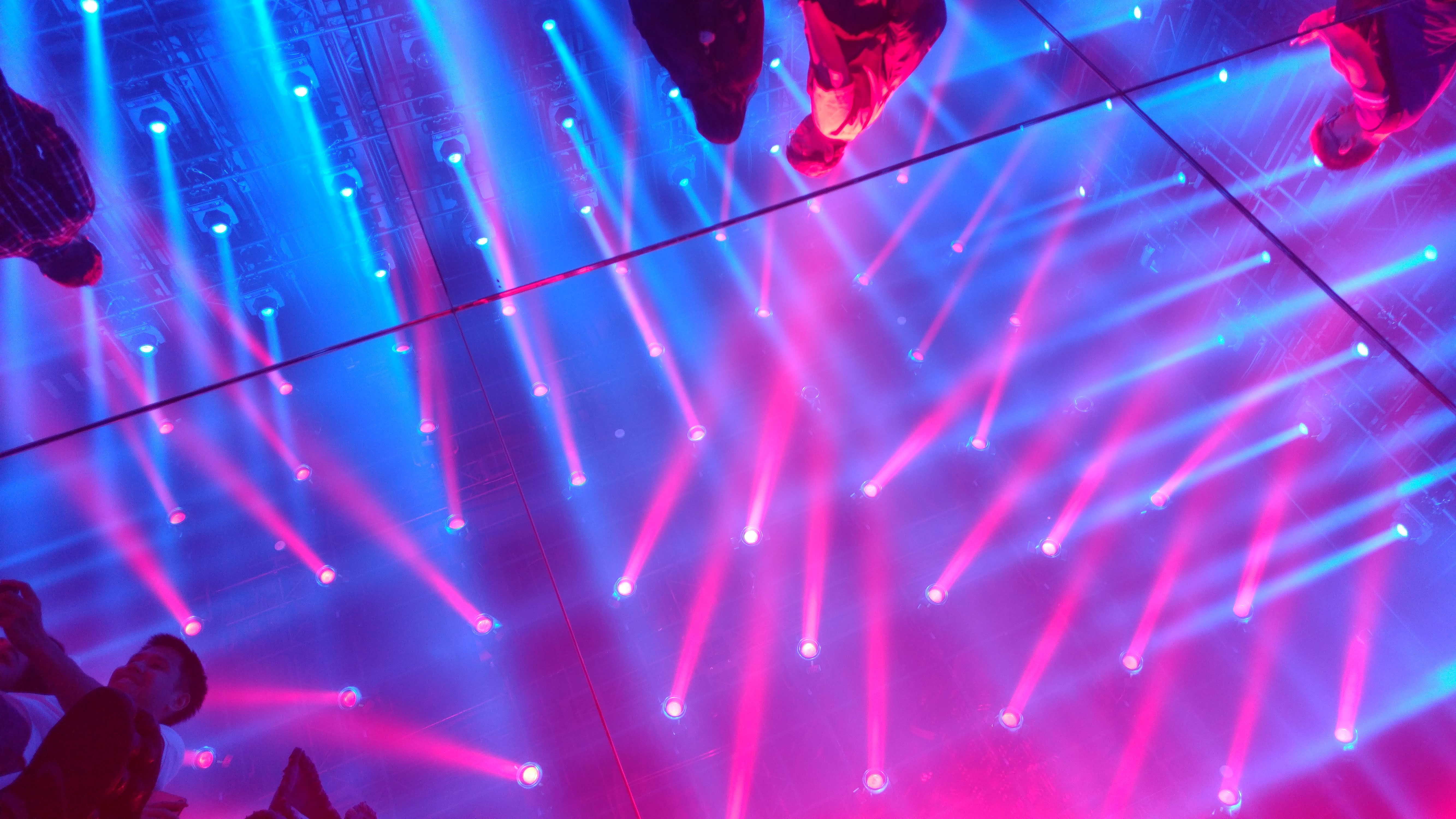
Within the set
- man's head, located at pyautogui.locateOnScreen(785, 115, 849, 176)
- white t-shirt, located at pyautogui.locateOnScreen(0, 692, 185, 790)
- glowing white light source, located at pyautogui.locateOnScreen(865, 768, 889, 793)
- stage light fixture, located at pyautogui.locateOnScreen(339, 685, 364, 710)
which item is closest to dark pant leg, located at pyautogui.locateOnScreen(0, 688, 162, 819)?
white t-shirt, located at pyautogui.locateOnScreen(0, 692, 185, 790)

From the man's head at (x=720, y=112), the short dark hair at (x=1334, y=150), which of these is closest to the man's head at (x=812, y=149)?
the man's head at (x=720, y=112)

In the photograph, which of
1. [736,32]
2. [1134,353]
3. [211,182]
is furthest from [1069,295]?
[211,182]

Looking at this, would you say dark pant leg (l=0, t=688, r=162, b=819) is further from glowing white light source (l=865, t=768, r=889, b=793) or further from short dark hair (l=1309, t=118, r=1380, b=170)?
short dark hair (l=1309, t=118, r=1380, b=170)

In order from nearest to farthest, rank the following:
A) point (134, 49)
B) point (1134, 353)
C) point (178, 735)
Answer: point (178, 735) < point (134, 49) < point (1134, 353)

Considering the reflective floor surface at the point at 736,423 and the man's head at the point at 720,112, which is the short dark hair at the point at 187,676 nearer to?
the reflective floor surface at the point at 736,423

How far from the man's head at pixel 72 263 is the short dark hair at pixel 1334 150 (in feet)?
9.83

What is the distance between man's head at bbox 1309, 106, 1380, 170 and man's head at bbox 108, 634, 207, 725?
2793 millimetres

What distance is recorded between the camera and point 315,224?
197 centimetres

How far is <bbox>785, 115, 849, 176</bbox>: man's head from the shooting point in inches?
70.7

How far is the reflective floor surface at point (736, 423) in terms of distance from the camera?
5.48 ft

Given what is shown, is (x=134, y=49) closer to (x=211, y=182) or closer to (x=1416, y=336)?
(x=211, y=182)

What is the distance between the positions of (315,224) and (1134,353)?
2.25 meters

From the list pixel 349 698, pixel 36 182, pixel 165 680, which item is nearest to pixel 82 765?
pixel 165 680

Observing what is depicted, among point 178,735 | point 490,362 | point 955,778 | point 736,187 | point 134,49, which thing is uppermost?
point 134,49
